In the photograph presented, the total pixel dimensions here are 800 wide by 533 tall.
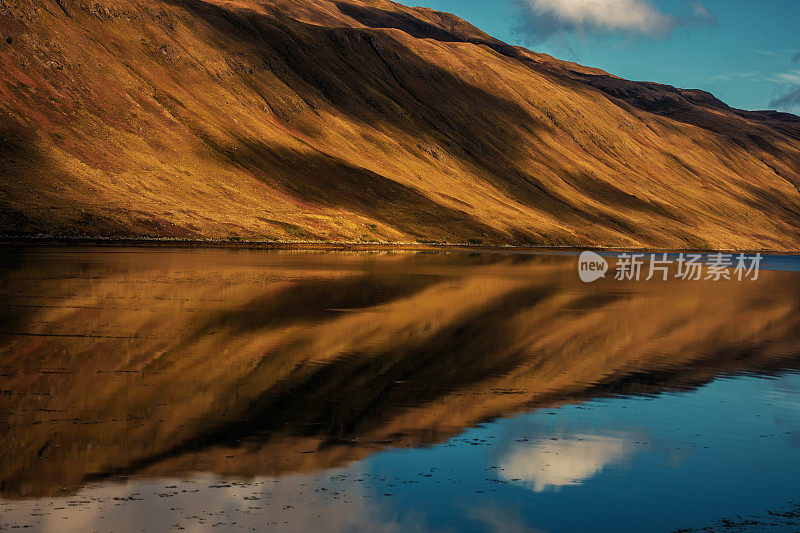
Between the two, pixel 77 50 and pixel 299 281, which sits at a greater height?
pixel 77 50

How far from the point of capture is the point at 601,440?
16922 millimetres

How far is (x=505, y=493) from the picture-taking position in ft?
44.0

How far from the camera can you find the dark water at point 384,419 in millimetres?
12461

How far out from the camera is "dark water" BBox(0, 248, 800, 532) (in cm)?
1246

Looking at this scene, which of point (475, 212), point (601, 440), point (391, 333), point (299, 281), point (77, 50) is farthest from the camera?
point (475, 212)

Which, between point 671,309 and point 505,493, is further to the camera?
point 671,309

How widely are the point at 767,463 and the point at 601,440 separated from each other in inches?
122

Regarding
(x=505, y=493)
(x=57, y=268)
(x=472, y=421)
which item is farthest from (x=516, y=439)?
(x=57, y=268)

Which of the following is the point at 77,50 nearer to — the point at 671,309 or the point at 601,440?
the point at 671,309

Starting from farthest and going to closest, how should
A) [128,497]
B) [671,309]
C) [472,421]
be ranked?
[671,309] < [472,421] < [128,497]

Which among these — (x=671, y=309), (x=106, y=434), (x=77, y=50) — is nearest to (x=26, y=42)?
(x=77, y=50)

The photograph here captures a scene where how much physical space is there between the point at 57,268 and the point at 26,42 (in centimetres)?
11089

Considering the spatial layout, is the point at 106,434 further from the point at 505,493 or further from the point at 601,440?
the point at 601,440

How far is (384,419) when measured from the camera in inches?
706
